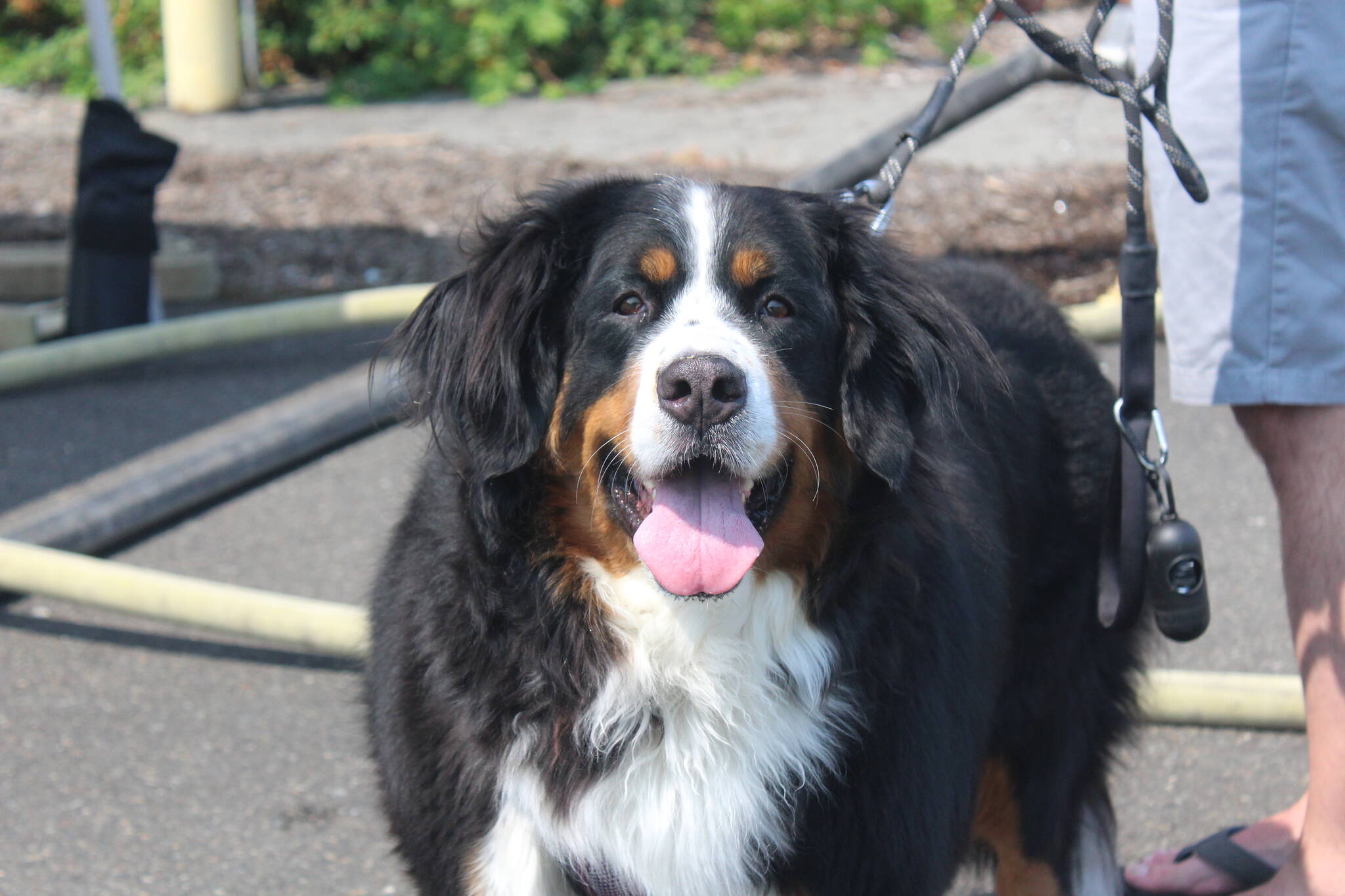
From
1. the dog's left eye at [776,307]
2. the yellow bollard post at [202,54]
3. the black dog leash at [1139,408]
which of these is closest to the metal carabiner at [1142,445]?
the black dog leash at [1139,408]

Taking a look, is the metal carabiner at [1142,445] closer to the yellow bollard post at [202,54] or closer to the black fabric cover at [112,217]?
the black fabric cover at [112,217]

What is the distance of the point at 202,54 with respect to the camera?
32.1ft

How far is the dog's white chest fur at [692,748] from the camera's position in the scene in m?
2.12

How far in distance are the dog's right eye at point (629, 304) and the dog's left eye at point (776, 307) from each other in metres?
0.20

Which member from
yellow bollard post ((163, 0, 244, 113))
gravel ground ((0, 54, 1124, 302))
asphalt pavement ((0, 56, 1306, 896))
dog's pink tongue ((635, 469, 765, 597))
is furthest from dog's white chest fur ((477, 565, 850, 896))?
Result: yellow bollard post ((163, 0, 244, 113))

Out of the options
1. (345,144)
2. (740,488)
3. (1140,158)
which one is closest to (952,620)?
(740,488)

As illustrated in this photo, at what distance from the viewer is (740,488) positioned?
2.14 metres

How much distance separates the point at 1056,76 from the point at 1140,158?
48.1 inches

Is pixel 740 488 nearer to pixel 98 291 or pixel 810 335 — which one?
pixel 810 335

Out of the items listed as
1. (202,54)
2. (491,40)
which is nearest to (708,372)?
(202,54)

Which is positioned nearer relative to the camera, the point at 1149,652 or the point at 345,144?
the point at 1149,652

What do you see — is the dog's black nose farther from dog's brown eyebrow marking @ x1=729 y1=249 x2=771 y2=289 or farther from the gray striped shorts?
the gray striped shorts

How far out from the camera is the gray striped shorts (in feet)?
7.47

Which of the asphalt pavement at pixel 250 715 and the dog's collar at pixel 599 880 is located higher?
the dog's collar at pixel 599 880
